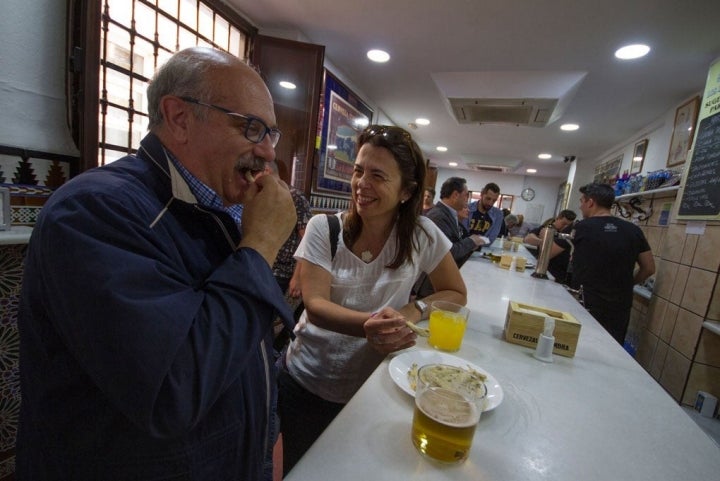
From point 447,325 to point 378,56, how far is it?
315 centimetres

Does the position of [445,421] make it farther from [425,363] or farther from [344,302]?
[344,302]

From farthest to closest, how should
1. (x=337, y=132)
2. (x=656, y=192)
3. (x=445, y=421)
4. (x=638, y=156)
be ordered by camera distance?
(x=638, y=156), (x=337, y=132), (x=656, y=192), (x=445, y=421)

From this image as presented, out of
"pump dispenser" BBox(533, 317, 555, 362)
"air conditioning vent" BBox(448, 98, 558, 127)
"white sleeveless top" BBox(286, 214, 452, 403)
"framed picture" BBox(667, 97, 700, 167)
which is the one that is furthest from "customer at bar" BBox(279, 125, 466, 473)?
"framed picture" BBox(667, 97, 700, 167)

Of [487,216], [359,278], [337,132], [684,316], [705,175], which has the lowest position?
[684,316]

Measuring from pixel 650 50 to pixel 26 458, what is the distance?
4.05 metres

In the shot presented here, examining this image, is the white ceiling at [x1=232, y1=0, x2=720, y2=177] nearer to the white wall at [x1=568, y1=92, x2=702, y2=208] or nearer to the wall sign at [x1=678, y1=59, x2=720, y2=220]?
the white wall at [x1=568, y1=92, x2=702, y2=208]

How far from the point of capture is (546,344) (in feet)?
3.22

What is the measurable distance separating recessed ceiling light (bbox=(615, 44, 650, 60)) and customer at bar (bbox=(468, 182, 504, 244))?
200 cm

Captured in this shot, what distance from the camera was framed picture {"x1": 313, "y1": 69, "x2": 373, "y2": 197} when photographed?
3.65 m

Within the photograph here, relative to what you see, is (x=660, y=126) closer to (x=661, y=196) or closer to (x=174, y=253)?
(x=661, y=196)

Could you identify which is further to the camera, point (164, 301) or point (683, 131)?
point (683, 131)

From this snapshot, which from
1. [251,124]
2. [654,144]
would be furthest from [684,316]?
[251,124]

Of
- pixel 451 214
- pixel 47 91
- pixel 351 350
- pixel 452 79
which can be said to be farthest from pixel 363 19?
pixel 351 350

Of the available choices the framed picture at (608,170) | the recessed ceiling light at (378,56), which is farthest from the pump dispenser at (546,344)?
the framed picture at (608,170)
